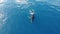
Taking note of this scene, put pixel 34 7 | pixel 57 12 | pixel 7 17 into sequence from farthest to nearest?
pixel 7 17 < pixel 34 7 < pixel 57 12

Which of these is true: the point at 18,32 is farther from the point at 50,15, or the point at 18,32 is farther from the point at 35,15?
the point at 50,15

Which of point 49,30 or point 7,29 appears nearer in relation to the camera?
point 49,30

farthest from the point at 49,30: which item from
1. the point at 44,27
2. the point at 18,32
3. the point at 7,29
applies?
the point at 7,29

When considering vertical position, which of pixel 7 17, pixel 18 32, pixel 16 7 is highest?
pixel 16 7

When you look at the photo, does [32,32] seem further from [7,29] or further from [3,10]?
[3,10]

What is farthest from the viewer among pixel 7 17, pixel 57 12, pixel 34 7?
pixel 7 17

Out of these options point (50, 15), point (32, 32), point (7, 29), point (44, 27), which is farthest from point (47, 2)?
point (7, 29)

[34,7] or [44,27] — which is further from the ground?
[34,7]
